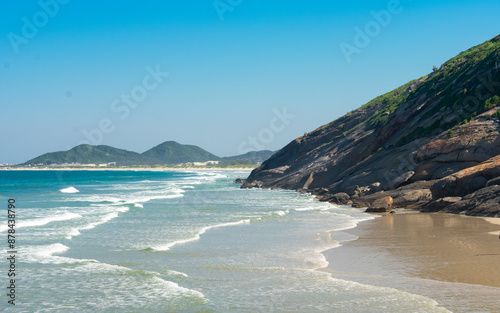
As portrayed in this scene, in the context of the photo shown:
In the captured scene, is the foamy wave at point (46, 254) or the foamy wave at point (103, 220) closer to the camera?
the foamy wave at point (46, 254)

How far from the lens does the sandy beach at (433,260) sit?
1209 cm

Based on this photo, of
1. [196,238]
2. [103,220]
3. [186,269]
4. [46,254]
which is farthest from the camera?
[103,220]

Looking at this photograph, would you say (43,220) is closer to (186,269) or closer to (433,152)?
(186,269)

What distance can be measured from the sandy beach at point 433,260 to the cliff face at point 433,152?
6434 mm

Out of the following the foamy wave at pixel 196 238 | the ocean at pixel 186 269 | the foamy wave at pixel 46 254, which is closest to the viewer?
the ocean at pixel 186 269

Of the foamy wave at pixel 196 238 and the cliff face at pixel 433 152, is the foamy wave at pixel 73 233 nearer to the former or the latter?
the foamy wave at pixel 196 238

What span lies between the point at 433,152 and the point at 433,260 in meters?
23.4

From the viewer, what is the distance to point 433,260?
52.3 feet

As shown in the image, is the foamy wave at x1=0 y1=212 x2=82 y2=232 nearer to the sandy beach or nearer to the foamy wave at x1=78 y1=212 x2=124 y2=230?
the foamy wave at x1=78 y1=212 x2=124 y2=230

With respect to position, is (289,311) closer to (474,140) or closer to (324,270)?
(324,270)

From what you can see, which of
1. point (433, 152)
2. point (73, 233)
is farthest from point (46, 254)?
point (433, 152)

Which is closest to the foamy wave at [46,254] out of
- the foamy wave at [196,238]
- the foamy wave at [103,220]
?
the foamy wave at [196,238]

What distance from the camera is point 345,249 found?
19.1 metres

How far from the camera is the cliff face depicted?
106 ft
